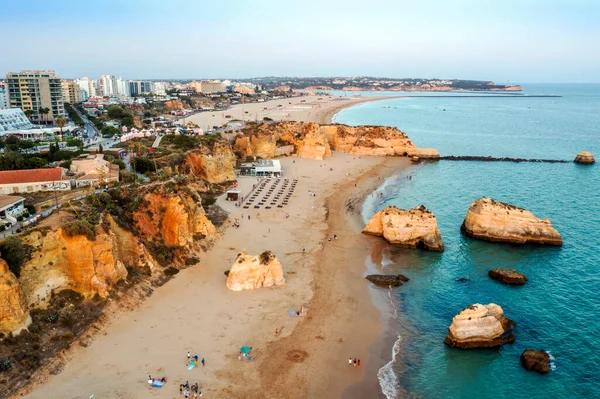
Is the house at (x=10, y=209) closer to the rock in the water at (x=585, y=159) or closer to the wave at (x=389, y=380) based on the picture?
the wave at (x=389, y=380)

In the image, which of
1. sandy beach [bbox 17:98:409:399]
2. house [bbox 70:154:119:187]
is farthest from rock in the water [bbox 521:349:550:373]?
house [bbox 70:154:119:187]

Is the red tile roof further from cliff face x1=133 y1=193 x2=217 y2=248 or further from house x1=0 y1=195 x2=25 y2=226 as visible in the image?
cliff face x1=133 y1=193 x2=217 y2=248

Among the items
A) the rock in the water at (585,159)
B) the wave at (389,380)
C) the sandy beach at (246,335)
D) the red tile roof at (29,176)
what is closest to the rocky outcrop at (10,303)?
the sandy beach at (246,335)

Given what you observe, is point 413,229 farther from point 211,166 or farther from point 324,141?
point 324,141

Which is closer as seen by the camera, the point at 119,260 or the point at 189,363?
the point at 189,363

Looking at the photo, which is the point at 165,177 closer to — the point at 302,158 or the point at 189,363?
the point at 189,363

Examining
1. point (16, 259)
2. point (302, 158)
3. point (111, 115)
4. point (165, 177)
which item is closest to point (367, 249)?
point (165, 177)
